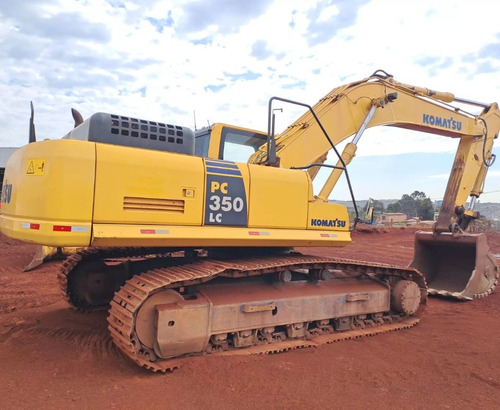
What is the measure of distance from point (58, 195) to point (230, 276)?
6.38ft

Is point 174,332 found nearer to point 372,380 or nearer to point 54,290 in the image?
point 372,380

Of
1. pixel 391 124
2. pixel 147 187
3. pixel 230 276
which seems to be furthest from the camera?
pixel 391 124

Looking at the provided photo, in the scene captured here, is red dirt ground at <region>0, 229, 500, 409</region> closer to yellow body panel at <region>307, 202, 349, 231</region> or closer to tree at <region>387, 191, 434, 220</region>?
yellow body panel at <region>307, 202, 349, 231</region>

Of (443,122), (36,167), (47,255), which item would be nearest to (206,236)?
(36,167)

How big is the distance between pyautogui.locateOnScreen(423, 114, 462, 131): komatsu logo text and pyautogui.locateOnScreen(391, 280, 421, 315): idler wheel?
3.28m

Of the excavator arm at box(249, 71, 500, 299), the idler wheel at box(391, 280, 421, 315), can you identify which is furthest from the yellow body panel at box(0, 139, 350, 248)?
the idler wheel at box(391, 280, 421, 315)

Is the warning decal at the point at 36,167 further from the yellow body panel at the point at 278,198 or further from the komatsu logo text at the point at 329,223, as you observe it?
the komatsu logo text at the point at 329,223

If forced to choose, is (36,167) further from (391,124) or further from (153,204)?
(391,124)

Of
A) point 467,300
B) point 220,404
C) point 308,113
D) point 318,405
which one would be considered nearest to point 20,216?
point 220,404

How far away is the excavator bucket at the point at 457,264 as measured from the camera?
25.7 feet

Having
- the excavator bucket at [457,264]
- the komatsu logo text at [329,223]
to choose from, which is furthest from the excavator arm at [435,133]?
the komatsu logo text at [329,223]

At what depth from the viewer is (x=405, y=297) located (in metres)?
6.14

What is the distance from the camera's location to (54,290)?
8.02 meters

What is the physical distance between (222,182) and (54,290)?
533 cm
